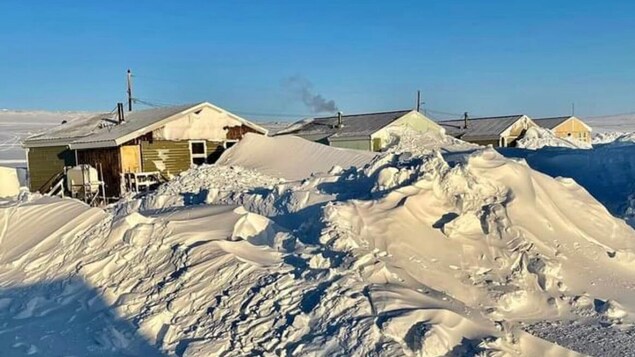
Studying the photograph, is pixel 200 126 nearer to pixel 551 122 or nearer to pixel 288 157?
pixel 288 157

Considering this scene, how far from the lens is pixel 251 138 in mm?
21391

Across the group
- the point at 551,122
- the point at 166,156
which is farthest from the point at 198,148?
the point at 551,122

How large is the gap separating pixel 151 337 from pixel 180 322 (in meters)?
0.32

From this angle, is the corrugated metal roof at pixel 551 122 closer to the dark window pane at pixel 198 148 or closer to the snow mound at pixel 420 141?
the snow mound at pixel 420 141

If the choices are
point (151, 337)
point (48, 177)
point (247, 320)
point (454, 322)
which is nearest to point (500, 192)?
point (454, 322)

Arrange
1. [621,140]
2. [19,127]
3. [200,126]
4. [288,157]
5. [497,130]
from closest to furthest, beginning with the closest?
[288,157] → [200,126] → [621,140] → [497,130] → [19,127]

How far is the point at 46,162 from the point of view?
2259 cm

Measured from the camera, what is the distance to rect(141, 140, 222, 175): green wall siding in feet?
66.9

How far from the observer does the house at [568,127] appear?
1730 inches

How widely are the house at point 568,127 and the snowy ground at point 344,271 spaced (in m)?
34.8

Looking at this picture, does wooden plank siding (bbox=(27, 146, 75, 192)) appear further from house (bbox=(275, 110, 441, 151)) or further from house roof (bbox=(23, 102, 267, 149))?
house (bbox=(275, 110, 441, 151))

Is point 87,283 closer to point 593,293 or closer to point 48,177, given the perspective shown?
point 593,293

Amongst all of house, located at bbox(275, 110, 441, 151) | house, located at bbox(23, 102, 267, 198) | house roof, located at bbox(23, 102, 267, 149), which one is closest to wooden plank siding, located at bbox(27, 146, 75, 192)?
house, located at bbox(23, 102, 267, 198)

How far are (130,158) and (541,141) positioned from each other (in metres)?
21.3
